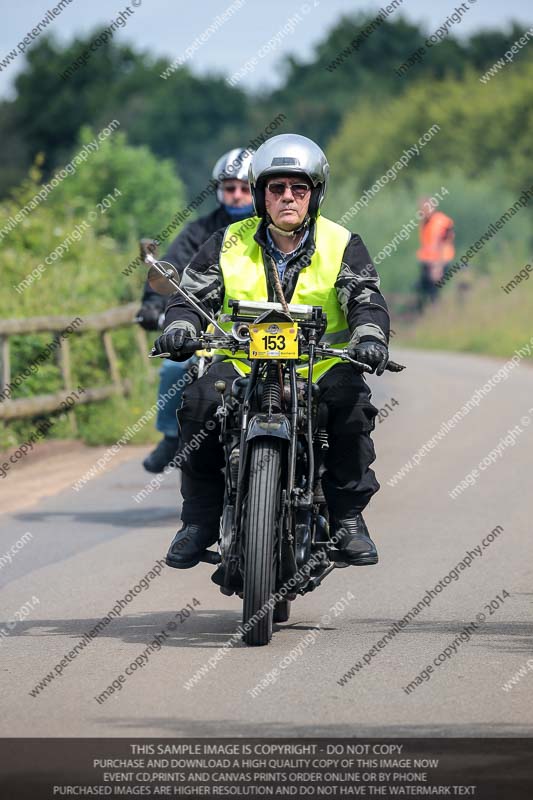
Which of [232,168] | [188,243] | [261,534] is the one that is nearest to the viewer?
[261,534]

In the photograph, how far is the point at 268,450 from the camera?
7.11 m

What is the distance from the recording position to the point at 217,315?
25.2 ft

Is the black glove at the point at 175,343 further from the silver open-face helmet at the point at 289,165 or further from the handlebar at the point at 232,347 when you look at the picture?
the silver open-face helmet at the point at 289,165

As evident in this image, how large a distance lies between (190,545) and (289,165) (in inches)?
65.9

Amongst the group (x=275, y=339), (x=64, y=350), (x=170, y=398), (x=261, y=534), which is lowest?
(x=64, y=350)

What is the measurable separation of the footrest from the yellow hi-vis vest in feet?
2.58

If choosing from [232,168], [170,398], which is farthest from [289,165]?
[170,398]

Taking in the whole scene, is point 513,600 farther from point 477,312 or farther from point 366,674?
point 477,312

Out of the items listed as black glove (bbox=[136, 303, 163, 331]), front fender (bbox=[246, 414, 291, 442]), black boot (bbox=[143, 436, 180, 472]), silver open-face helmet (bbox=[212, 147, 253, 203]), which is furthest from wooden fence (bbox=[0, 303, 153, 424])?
front fender (bbox=[246, 414, 291, 442])

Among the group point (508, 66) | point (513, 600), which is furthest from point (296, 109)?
point (513, 600)

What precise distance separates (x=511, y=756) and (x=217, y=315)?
9.71 ft

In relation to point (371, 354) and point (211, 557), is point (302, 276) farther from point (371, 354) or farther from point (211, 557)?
point (211, 557)

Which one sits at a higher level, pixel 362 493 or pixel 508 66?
pixel 508 66

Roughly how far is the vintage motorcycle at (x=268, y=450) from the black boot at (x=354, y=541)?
8 centimetres
